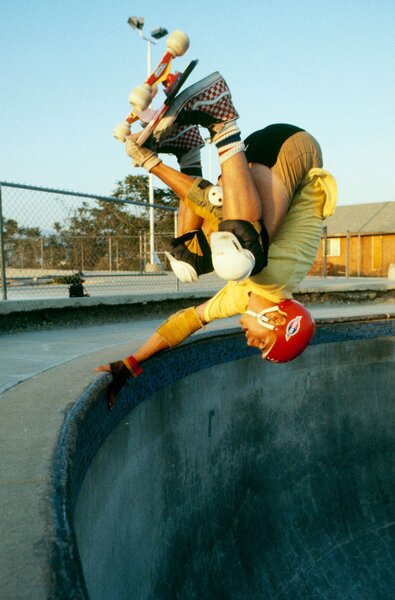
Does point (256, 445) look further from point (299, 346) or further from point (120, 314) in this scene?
point (120, 314)

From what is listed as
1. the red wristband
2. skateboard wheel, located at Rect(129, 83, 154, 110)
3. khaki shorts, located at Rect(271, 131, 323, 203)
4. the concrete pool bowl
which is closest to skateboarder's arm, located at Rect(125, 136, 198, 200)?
skateboard wheel, located at Rect(129, 83, 154, 110)

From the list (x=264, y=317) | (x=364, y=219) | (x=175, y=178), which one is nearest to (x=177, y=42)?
(x=175, y=178)

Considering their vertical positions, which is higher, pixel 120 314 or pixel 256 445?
pixel 120 314

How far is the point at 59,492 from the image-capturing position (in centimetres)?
144

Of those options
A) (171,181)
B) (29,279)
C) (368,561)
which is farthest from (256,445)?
(29,279)

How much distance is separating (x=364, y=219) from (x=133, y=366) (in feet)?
113

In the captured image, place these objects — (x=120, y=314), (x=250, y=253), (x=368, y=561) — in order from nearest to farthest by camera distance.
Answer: (x=250, y=253) < (x=368, y=561) < (x=120, y=314)

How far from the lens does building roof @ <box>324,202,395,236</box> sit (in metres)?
32.1

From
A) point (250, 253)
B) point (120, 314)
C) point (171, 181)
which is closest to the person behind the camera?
point (250, 253)

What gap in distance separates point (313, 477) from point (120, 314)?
3.51 meters

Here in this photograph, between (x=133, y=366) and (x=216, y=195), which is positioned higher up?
(x=216, y=195)

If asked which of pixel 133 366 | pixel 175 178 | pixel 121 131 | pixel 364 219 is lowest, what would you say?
pixel 133 366

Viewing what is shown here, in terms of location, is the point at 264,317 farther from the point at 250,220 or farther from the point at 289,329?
the point at 250,220

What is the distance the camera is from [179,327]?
3348 millimetres
